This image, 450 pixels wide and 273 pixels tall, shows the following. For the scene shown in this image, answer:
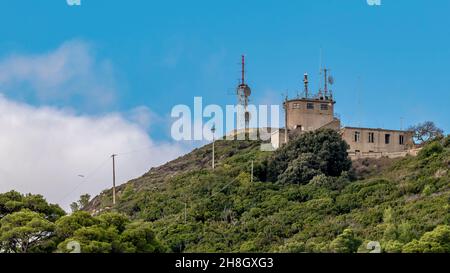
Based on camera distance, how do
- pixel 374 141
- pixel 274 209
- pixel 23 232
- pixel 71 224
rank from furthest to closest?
pixel 374 141 < pixel 274 209 < pixel 71 224 < pixel 23 232

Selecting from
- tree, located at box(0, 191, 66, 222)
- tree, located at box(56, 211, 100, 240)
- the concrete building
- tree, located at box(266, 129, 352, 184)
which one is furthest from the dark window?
tree, located at box(56, 211, 100, 240)

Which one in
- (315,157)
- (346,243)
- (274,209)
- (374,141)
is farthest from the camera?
(374,141)

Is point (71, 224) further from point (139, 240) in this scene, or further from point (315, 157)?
point (315, 157)

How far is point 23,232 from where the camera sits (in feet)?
111

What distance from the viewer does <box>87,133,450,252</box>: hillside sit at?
44.0 metres

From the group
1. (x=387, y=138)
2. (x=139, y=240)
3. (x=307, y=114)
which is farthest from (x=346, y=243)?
(x=307, y=114)

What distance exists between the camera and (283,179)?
5888 cm

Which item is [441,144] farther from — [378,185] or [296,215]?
[296,215]

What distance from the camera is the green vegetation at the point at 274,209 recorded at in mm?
35406

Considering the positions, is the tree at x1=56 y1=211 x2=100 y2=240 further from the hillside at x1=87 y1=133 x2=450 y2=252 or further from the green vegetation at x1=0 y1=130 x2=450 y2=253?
the hillside at x1=87 y1=133 x2=450 y2=252

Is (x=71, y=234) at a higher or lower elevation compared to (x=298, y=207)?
lower

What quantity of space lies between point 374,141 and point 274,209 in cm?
1147

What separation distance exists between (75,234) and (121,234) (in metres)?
2.26

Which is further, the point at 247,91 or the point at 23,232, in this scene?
the point at 247,91
